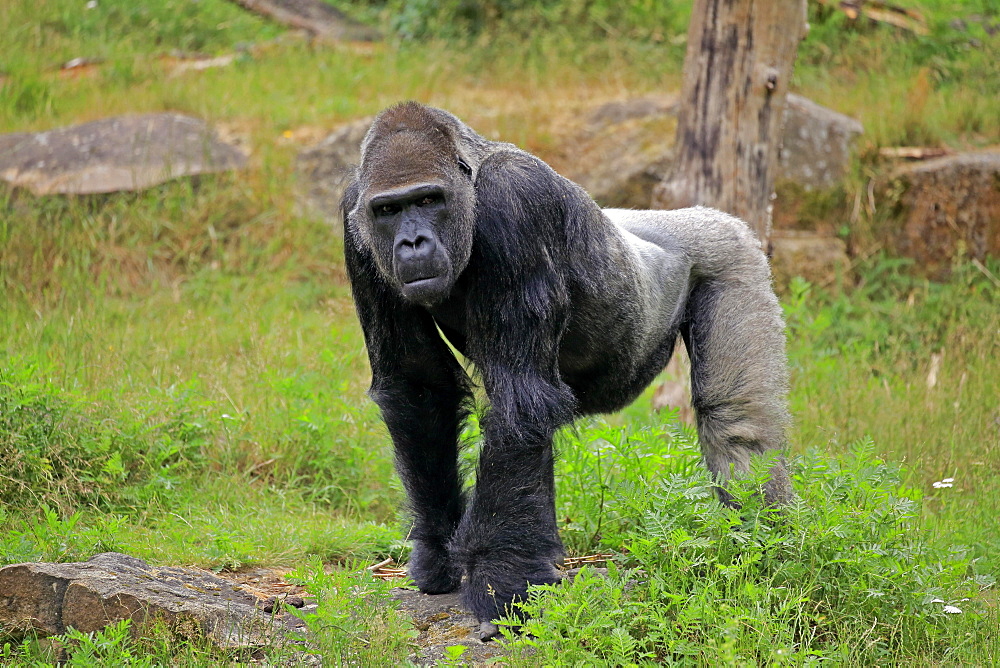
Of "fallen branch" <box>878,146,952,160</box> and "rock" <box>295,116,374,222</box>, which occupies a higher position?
"fallen branch" <box>878,146,952,160</box>

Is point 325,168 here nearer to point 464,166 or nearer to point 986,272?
point 464,166

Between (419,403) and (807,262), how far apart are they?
492 centimetres

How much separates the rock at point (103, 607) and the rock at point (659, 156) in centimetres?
541

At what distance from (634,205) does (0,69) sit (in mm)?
5869

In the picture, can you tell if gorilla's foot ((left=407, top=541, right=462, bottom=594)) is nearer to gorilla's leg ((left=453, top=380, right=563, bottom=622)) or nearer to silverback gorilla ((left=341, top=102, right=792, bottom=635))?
silverback gorilla ((left=341, top=102, right=792, bottom=635))

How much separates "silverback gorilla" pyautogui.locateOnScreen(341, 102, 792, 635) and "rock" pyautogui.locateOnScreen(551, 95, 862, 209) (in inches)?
153

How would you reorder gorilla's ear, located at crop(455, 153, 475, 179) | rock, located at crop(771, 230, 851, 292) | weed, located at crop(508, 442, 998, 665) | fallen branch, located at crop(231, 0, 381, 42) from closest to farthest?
weed, located at crop(508, 442, 998, 665) → gorilla's ear, located at crop(455, 153, 475, 179) → rock, located at crop(771, 230, 851, 292) → fallen branch, located at crop(231, 0, 381, 42)

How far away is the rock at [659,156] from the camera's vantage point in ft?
26.1

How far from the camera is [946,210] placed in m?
7.59

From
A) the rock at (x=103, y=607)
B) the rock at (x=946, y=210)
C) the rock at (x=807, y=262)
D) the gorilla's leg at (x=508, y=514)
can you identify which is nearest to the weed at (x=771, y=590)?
the gorilla's leg at (x=508, y=514)

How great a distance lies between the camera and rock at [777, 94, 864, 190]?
313 inches

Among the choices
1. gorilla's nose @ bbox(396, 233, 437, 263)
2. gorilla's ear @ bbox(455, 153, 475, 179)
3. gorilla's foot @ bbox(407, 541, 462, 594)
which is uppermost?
gorilla's ear @ bbox(455, 153, 475, 179)

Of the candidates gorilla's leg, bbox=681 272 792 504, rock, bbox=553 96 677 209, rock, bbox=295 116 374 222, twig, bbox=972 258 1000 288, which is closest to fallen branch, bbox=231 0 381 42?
rock, bbox=295 116 374 222

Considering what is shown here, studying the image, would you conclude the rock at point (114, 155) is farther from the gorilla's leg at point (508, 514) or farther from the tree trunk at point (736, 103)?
the gorilla's leg at point (508, 514)
